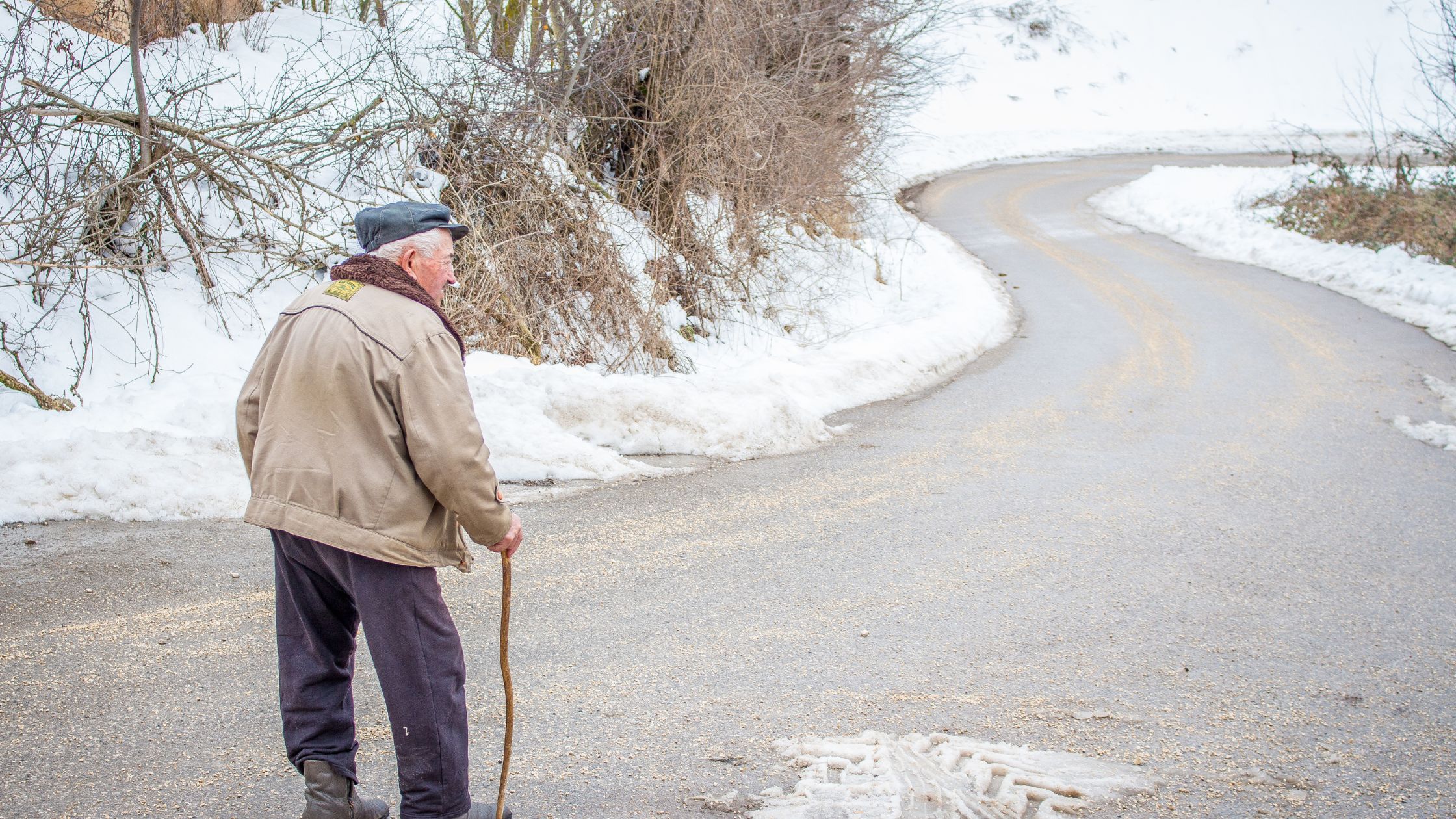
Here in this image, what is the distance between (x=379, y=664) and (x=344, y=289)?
3.23ft

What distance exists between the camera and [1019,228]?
2078 cm

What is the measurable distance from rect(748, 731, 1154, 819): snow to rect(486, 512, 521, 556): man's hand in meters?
1.12

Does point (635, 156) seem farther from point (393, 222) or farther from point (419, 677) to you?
point (419, 677)

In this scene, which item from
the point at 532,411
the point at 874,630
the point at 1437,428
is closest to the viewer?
the point at 874,630

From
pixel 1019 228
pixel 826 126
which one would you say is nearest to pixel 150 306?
pixel 826 126

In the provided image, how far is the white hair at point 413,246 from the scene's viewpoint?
2732 millimetres

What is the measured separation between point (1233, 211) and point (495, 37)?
1634 centimetres

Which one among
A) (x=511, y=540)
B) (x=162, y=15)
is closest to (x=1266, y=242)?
(x=162, y=15)

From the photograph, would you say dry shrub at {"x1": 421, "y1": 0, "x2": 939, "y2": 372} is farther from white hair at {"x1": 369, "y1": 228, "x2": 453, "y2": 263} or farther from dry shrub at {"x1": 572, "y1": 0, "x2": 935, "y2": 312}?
white hair at {"x1": 369, "y1": 228, "x2": 453, "y2": 263}

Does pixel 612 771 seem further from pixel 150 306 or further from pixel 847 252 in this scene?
pixel 847 252

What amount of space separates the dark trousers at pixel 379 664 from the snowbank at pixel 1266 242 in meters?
13.0

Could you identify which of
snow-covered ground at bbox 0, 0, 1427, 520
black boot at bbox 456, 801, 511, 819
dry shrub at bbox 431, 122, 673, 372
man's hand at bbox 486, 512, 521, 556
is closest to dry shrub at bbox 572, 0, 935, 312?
snow-covered ground at bbox 0, 0, 1427, 520

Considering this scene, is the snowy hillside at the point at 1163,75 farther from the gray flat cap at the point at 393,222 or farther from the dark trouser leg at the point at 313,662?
the dark trouser leg at the point at 313,662

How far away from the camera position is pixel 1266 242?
18.2 meters
